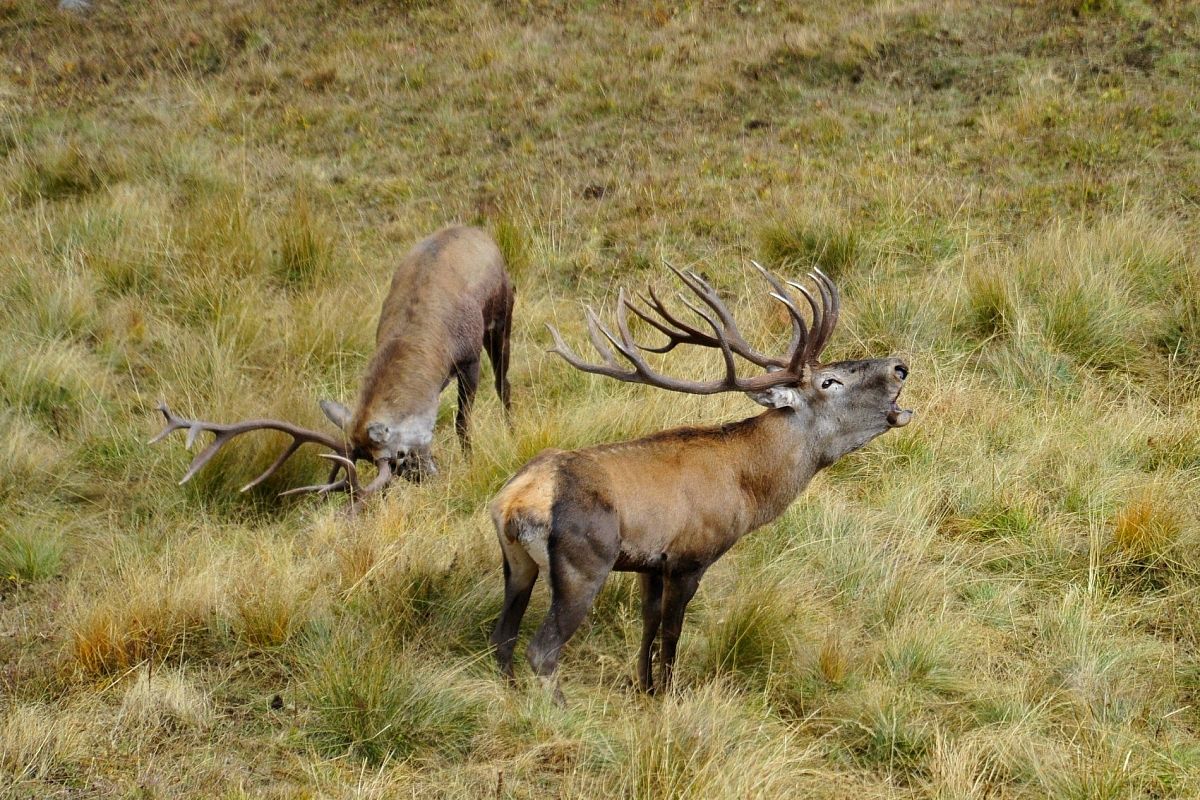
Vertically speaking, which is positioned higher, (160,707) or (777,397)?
(777,397)

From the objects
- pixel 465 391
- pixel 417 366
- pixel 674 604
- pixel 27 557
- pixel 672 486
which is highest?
pixel 672 486

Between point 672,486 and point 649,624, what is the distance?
59 cm

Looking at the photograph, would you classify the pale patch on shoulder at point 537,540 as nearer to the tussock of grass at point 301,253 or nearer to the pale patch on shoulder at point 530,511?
the pale patch on shoulder at point 530,511

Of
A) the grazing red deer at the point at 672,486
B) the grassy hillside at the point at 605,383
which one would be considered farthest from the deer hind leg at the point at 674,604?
the grassy hillside at the point at 605,383

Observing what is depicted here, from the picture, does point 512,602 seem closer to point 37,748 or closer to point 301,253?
point 37,748

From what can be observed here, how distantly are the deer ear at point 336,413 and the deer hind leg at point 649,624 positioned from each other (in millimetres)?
2461

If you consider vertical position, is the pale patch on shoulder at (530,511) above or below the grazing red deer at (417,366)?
above

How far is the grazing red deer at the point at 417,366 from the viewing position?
21.4 ft

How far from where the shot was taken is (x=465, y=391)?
25.2ft

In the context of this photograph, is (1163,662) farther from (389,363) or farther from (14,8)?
(14,8)

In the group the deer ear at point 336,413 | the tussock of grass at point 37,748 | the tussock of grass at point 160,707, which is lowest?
the tussock of grass at point 160,707

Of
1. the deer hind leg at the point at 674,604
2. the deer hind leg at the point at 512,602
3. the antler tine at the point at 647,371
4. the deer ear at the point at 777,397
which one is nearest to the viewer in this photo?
the deer hind leg at the point at 512,602

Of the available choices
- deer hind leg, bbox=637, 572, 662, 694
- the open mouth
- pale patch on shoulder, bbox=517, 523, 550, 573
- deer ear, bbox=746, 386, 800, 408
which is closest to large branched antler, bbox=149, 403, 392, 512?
pale patch on shoulder, bbox=517, 523, 550, 573

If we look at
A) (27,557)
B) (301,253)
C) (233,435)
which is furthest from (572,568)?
(301,253)
